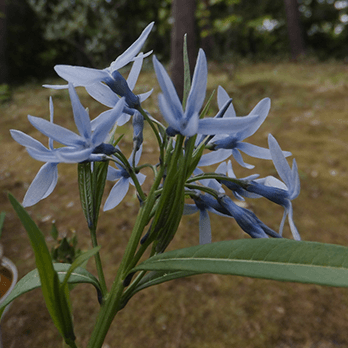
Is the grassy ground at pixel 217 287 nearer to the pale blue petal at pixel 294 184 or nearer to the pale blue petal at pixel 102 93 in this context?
the pale blue petal at pixel 294 184

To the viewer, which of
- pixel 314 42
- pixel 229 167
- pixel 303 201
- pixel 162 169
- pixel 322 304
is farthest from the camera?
pixel 314 42

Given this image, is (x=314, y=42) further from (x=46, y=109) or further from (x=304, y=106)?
(x=46, y=109)

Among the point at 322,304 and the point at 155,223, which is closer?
the point at 155,223

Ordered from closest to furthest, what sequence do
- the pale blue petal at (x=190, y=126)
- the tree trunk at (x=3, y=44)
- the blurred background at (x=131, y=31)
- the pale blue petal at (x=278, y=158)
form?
the pale blue petal at (x=190, y=126) < the pale blue petal at (x=278, y=158) < the tree trunk at (x=3, y=44) < the blurred background at (x=131, y=31)

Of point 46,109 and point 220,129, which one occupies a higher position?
point 220,129

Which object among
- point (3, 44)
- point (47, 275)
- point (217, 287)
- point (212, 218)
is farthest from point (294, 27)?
point (47, 275)

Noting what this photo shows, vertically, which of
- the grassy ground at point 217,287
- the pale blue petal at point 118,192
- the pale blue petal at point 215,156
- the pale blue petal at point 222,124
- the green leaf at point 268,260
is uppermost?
the pale blue petal at point 222,124

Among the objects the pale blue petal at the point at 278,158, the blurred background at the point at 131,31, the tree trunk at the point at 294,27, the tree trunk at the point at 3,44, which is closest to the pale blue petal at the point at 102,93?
the pale blue petal at the point at 278,158

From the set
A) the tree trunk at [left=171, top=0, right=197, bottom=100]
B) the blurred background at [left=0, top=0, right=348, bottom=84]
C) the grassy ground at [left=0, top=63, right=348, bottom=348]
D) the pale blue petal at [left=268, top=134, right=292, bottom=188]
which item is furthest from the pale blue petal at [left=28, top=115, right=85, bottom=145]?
the blurred background at [left=0, top=0, right=348, bottom=84]

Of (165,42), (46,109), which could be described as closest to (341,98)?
(46,109)
